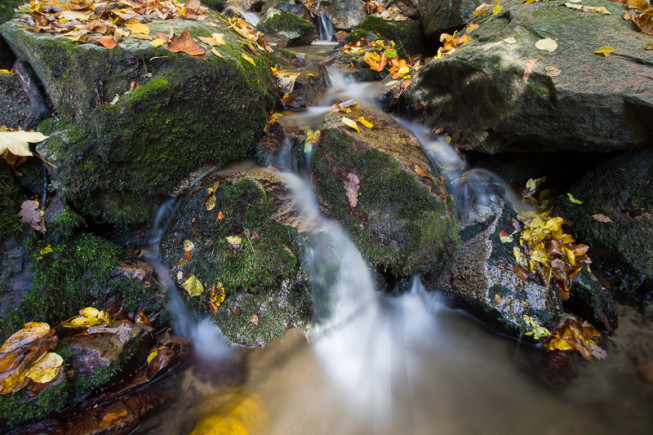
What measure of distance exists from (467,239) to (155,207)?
3510 mm

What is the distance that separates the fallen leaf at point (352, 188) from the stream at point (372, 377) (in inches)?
13.3

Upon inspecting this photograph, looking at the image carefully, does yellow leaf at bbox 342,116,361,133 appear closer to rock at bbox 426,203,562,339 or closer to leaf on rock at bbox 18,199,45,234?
rock at bbox 426,203,562,339

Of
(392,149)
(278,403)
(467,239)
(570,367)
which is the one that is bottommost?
(570,367)

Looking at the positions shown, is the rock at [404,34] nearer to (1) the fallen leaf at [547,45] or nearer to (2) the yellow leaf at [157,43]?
(1) the fallen leaf at [547,45]

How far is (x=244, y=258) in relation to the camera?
9.72 ft

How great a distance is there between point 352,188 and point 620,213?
2.84m

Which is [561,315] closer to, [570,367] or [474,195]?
[570,367]

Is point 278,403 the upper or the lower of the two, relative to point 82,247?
lower

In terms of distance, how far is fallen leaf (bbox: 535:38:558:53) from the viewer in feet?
10.1

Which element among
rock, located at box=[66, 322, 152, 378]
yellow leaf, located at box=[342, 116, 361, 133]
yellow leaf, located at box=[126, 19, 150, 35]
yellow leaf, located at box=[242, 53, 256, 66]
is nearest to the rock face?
yellow leaf, located at box=[342, 116, 361, 133]

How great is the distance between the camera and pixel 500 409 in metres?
2.55

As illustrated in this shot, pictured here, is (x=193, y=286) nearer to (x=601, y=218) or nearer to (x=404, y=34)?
(x=601, y=218)

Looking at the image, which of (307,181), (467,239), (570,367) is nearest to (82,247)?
→ (307,181)

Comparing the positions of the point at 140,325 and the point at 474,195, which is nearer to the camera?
the point at 140,325
